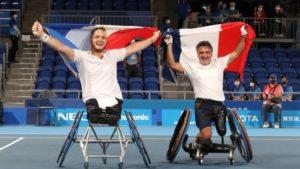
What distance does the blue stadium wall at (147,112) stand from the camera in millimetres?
23344

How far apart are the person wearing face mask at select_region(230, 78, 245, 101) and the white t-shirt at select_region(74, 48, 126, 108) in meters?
14.2

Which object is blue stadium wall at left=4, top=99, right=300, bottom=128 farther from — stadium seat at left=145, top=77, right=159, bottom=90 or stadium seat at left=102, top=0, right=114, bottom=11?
stadium seat at left=102, top=0, right=114, bottom=11

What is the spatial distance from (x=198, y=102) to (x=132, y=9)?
2010 centimetres

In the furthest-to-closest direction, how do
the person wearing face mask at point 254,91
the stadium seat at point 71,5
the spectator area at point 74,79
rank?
the stadium seat at point 71,5 < the spectator area at point 74,79 < the person wearing face mask at point 254,91

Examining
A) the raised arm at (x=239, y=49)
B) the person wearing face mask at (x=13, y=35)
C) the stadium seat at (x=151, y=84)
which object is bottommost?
the stadium seat at (x=151, y=84)

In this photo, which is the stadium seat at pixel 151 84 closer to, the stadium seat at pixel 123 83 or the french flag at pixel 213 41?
the stadium seat at pixel 123 83

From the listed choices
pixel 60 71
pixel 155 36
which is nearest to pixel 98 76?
pixel 155 36

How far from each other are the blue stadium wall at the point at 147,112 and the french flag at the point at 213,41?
1122 cm

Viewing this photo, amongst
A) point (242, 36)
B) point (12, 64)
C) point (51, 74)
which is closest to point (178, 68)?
point (242, 36)

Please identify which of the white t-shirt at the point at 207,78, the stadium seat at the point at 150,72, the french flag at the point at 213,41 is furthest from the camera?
the stadium seat at the point at 150,72

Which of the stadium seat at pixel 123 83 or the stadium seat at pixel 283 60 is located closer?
the stadium seat at pixel 123 83

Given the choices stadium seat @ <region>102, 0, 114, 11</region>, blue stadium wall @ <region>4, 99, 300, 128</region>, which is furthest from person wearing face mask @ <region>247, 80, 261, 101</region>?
stadium seat @ <region>102, 0, 114, 11</region>

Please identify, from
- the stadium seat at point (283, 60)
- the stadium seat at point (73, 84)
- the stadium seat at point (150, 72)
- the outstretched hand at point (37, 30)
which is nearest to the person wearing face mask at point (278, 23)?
the stadium seat at point (283, 60)

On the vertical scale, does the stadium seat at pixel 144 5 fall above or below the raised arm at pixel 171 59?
above
